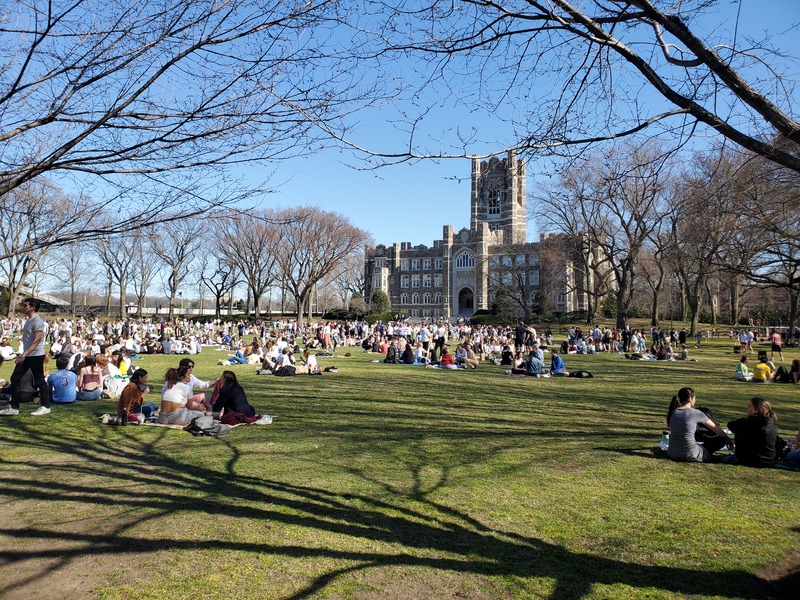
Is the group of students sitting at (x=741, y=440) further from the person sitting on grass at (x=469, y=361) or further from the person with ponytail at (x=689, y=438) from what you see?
the person sitting on grass at (x=469, y=361)

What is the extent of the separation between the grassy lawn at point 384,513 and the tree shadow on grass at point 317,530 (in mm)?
18

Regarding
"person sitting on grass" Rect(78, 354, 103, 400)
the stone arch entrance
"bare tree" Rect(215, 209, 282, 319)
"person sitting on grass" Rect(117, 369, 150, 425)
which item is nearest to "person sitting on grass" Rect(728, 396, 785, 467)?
"person sitting on grass" Rect(117, 369, 150, 425)

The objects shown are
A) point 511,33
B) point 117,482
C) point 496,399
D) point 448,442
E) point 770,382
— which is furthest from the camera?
point 770,382

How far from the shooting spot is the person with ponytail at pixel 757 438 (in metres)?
6.38

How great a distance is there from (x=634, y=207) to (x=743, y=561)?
3680 cm

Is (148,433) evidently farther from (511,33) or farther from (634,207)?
(634,207)

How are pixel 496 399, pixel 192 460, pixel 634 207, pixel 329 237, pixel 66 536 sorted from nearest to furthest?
pixel 66 536, pixel 192 460, pixel 496 399, pixel 634 207, pixel 329 237

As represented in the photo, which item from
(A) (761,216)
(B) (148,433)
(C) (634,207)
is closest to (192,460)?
(B) (148,433)

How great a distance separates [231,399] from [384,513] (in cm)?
447

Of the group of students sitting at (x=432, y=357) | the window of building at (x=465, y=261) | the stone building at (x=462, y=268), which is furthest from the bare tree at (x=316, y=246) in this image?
the window of building at (x=465, y=261)

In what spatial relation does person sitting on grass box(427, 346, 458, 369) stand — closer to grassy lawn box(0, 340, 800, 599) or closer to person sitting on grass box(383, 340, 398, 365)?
person sitting on grass box(383, 340, 398, 365)

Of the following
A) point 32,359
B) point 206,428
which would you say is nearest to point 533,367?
point 206,428

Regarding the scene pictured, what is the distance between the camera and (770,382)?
15.9 metres

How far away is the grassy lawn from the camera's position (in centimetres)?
358
